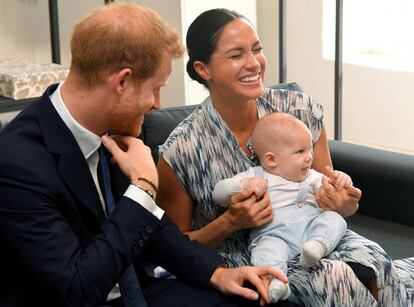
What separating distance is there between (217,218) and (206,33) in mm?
506

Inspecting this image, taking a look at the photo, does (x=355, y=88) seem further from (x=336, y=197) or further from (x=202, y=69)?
(x=336, y=197)

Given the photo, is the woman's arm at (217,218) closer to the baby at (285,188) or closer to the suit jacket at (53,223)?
the baby at (285,188)

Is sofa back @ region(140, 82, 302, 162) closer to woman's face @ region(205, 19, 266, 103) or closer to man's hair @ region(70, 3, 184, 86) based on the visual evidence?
woman's face @ region(205, 19, 266, 103)

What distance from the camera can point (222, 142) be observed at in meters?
2.03

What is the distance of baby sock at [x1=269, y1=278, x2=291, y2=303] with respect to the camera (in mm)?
1668

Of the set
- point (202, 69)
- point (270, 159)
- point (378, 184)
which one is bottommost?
point (378, 184)

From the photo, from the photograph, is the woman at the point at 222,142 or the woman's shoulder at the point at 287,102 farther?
the woman's shoulder at the point at 287,102

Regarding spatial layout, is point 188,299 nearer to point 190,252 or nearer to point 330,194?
point 190,252

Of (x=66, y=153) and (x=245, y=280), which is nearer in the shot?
(x=66, y=153)

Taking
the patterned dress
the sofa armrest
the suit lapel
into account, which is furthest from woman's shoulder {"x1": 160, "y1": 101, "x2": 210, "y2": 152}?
the sofa armrest

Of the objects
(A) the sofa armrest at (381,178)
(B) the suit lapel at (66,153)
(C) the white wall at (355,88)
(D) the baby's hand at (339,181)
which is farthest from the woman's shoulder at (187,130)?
(C) the white wall at (355,88)

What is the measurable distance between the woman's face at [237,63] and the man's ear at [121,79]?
55 centimetres

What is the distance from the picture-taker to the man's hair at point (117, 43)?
4.82 ft

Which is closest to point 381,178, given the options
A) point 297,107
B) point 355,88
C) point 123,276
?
point 297,107
